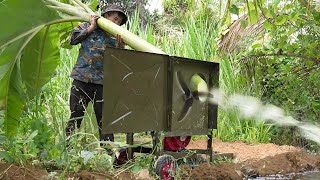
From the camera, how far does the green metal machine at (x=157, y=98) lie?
412 centimetres

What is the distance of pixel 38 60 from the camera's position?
4551 mm

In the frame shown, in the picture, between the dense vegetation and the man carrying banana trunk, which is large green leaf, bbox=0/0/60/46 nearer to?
the dense vegetation

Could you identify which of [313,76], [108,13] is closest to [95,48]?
[108,13]

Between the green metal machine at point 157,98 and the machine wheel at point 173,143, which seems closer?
the green metal machine at point 157,98

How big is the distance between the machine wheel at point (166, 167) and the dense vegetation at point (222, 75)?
0.12m

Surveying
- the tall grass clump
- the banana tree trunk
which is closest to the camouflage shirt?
the banana tree trunk

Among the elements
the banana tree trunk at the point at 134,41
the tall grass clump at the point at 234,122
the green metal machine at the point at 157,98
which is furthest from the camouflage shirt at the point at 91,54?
the tall grass clump at the point at 234,122

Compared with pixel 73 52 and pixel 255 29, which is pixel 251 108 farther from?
pixel 73 52

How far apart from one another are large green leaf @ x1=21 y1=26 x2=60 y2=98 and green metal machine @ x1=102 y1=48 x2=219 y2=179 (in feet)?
2.31

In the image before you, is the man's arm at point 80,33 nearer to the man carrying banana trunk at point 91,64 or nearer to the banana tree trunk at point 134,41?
the man carrying banana trunk at point 91,64

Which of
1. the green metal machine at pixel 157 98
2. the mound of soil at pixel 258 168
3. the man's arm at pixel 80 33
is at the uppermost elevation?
the man's arm at pixel 80 33

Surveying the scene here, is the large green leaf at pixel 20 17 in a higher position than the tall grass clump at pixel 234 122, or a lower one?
higher

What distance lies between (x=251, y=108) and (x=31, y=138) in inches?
224

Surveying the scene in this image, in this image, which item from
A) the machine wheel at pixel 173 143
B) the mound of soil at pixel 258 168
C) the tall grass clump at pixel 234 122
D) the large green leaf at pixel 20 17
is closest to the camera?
the large green leaf at pixel 20 17
